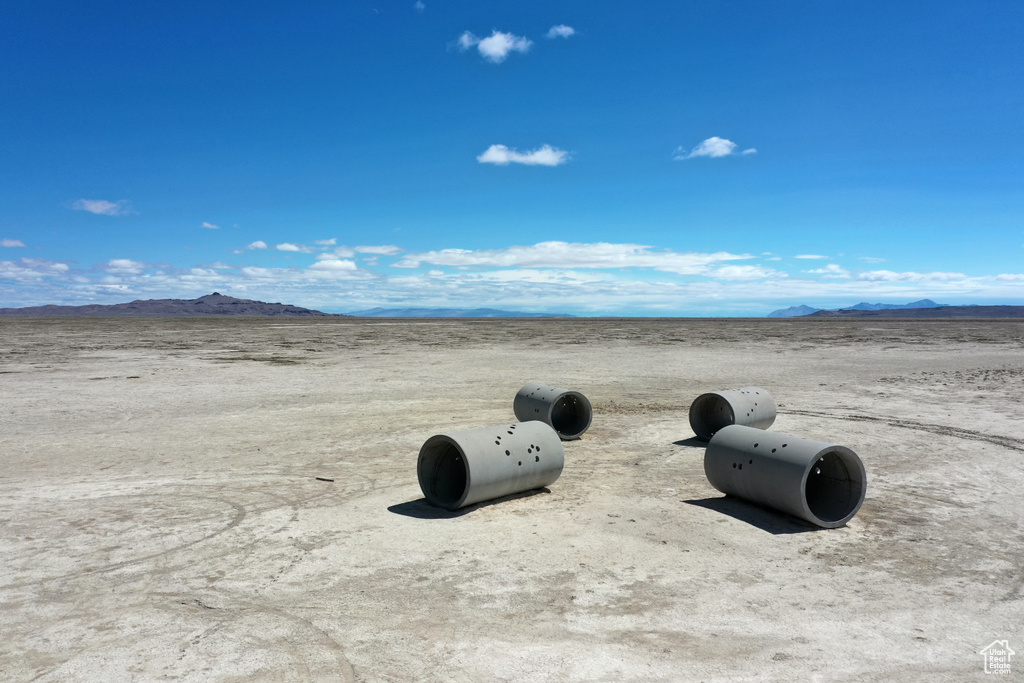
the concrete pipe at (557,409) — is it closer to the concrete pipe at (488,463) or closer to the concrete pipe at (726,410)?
the concrete pipe at (726,410)

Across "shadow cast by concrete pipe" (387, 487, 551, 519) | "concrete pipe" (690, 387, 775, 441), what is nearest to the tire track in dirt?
"concrete pipe" (690, 387, 775, 441)

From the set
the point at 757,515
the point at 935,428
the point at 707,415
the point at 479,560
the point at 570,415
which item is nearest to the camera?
the point at 479,560

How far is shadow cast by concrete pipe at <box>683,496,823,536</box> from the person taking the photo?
22.1 ft

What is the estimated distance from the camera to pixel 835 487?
7.36 metres

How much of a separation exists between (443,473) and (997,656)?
18.7 ft

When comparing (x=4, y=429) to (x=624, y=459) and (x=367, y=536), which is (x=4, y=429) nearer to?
(x=367, y=536)

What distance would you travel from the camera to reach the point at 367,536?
643 centimetres

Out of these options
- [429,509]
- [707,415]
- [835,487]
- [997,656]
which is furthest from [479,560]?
[707,415]

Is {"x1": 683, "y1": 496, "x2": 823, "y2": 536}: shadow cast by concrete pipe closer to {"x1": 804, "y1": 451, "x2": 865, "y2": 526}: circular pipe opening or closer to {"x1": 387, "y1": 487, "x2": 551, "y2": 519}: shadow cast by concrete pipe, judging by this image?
{"x1": 804, "y1": 451, "x2": 865, "y2": 526}: circular pipe opening

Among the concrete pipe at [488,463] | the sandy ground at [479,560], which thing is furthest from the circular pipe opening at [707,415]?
the concrete pipe at [488,463]

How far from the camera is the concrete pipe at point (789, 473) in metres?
6.69

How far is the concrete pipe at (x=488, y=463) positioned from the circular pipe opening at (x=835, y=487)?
304 centimetres

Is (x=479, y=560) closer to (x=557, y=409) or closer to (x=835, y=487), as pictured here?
(x=835, y=487)

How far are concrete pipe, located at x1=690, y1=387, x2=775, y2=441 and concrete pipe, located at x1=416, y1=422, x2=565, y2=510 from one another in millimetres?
4048
